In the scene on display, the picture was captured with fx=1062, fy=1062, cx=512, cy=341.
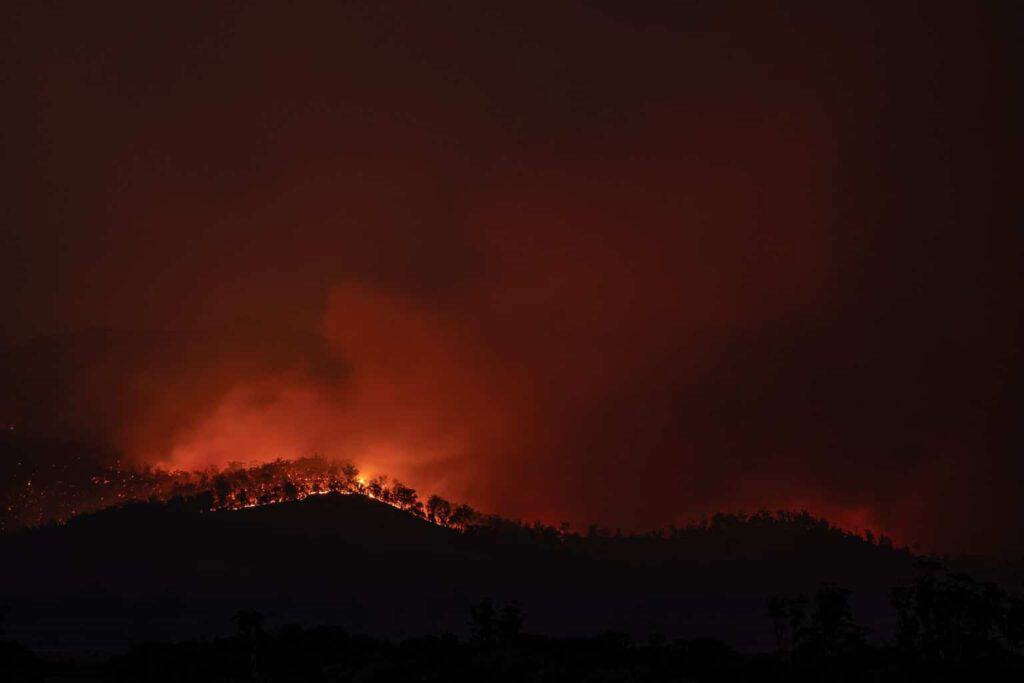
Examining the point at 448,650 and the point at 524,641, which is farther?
the point at 524,641

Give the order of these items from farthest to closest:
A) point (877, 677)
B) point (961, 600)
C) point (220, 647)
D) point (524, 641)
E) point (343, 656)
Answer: point (961, 600)
point (524, 641)
point (220, 647)
point (343, 656)
point (877, 677)

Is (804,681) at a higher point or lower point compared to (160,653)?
lower

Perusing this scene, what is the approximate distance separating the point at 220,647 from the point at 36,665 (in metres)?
21.9

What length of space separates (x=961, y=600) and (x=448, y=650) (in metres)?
100

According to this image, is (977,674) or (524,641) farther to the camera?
(524,641)

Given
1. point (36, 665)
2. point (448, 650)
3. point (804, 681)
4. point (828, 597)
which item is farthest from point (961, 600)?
point (36, 665)

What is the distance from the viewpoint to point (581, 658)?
10706cm

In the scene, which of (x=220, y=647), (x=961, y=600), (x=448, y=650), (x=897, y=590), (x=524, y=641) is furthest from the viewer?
(x=897, y=590)

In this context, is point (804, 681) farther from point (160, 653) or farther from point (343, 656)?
point (160, 653)

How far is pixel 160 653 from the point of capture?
4651 inches

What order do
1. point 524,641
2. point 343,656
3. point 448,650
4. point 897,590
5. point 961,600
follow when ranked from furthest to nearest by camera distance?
point 897,590 → point 961,600 → point 524,641 → point 343,656 → point 448,650

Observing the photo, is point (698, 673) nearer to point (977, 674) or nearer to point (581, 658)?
point (581, 658)

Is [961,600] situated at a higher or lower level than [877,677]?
higher

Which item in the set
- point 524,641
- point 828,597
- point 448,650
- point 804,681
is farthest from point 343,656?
point 828,597
